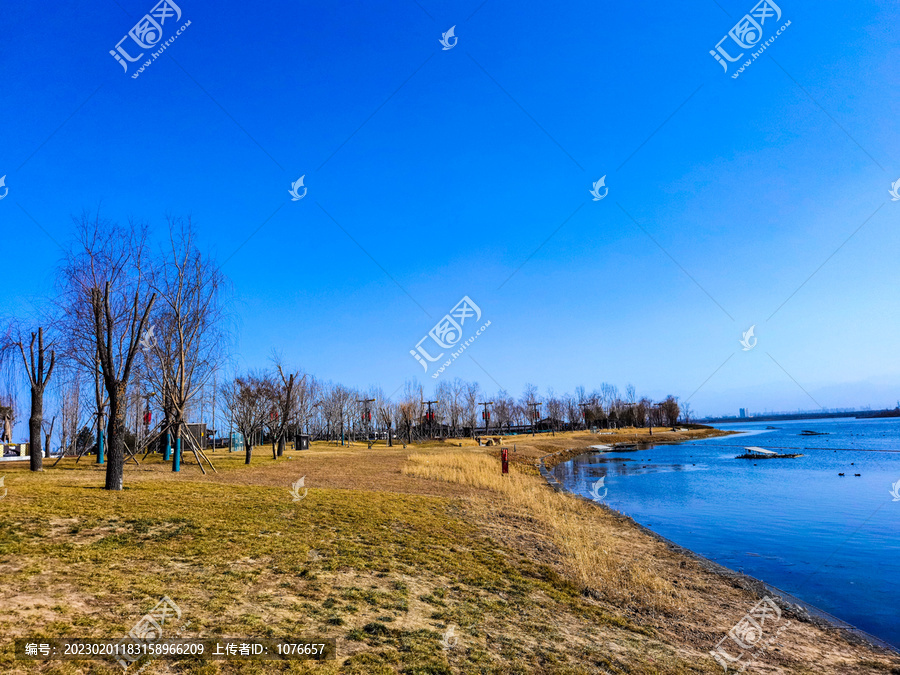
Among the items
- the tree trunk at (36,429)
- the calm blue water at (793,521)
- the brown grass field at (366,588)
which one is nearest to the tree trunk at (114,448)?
the brown grass field at (366,588)

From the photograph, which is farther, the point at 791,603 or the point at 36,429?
the point at 36,429

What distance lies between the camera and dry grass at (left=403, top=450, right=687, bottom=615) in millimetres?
8383

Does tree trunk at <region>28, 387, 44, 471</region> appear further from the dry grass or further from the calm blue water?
the calm blue water

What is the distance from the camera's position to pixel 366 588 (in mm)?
6922

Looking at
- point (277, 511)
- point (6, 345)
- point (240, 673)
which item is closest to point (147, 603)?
point (240, 673)

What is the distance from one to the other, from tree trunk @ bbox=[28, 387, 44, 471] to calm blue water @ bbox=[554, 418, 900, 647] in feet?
70.8

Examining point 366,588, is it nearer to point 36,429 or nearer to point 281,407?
point 36,429

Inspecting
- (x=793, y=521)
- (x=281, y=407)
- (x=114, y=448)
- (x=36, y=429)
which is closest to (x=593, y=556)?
(x=114, y=448)

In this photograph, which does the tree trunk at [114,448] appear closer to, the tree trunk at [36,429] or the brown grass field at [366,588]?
the brown grass field at [366,588]

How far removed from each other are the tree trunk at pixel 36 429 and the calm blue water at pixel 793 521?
2158 centimetres

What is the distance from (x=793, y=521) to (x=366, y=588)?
60.0 feet

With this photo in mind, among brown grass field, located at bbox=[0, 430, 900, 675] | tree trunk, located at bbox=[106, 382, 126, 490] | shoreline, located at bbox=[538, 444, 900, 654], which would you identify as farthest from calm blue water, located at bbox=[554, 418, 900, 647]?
tree trunk, located at bbox=[106, 382, 126, 490]

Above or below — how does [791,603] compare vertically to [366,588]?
below

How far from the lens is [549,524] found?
13.7m
